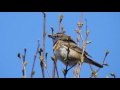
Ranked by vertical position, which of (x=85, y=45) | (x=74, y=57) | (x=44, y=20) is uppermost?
(x=44, y=20)

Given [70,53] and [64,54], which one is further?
[70,53]

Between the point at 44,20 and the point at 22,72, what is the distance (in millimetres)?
729
